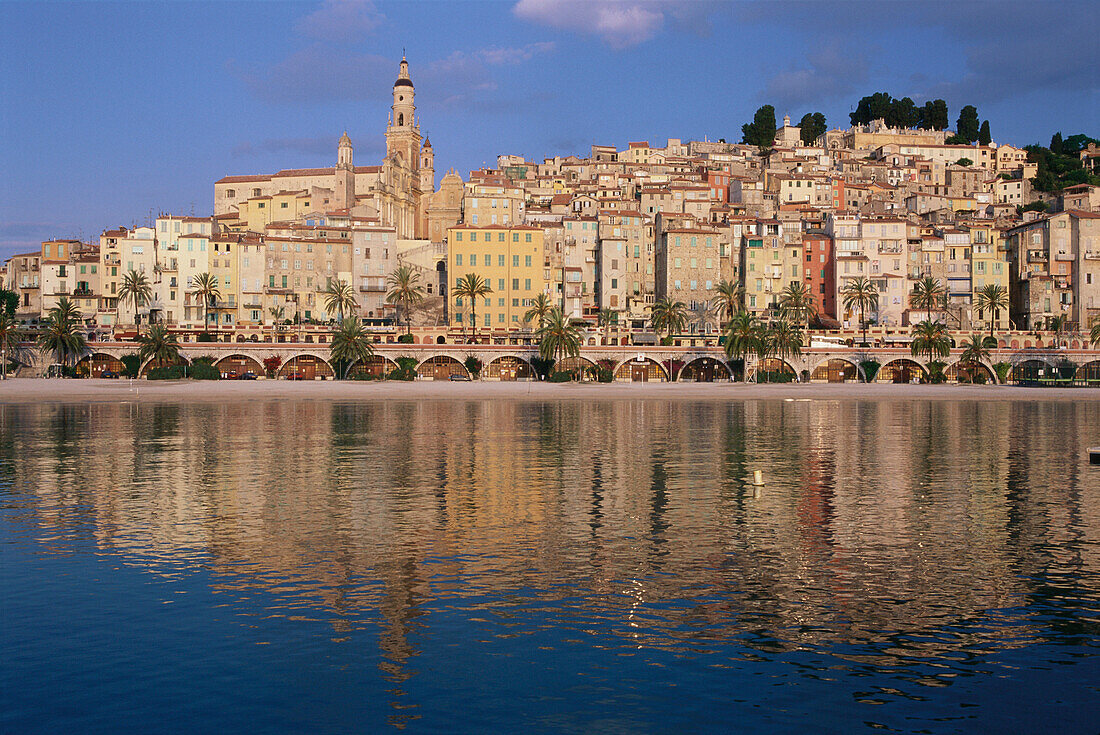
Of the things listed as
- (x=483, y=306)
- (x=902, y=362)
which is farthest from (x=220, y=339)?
(x=902, y=362)

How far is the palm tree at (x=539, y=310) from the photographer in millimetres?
111875

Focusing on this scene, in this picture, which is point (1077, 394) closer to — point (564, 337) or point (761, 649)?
point (564, 337)

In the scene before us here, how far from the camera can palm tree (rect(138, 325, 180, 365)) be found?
4006 inches

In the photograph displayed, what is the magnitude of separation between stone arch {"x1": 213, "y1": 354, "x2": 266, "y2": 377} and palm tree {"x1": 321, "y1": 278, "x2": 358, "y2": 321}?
14.7 meters

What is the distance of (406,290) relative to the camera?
11675cm

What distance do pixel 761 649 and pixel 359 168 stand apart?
152 metres

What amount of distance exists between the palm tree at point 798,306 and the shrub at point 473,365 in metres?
34.8

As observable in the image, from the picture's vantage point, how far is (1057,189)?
187125 mm

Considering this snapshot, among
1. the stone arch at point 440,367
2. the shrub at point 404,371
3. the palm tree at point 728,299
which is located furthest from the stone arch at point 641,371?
the shrub at point 404,371

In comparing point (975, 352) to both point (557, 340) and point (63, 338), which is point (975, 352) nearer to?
point (557, 340)

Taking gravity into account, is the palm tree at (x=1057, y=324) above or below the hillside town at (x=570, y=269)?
below

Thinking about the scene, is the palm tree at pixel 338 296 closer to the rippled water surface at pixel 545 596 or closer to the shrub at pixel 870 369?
the shrub at pixel 870 369

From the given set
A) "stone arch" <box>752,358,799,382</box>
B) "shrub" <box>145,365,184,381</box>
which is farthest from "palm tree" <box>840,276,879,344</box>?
"shrub" <box>145,365,184,381</box>

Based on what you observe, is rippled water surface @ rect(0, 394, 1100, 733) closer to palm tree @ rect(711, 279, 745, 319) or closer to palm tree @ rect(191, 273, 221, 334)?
palm tree @ rect(711, 279, 745, 319)
